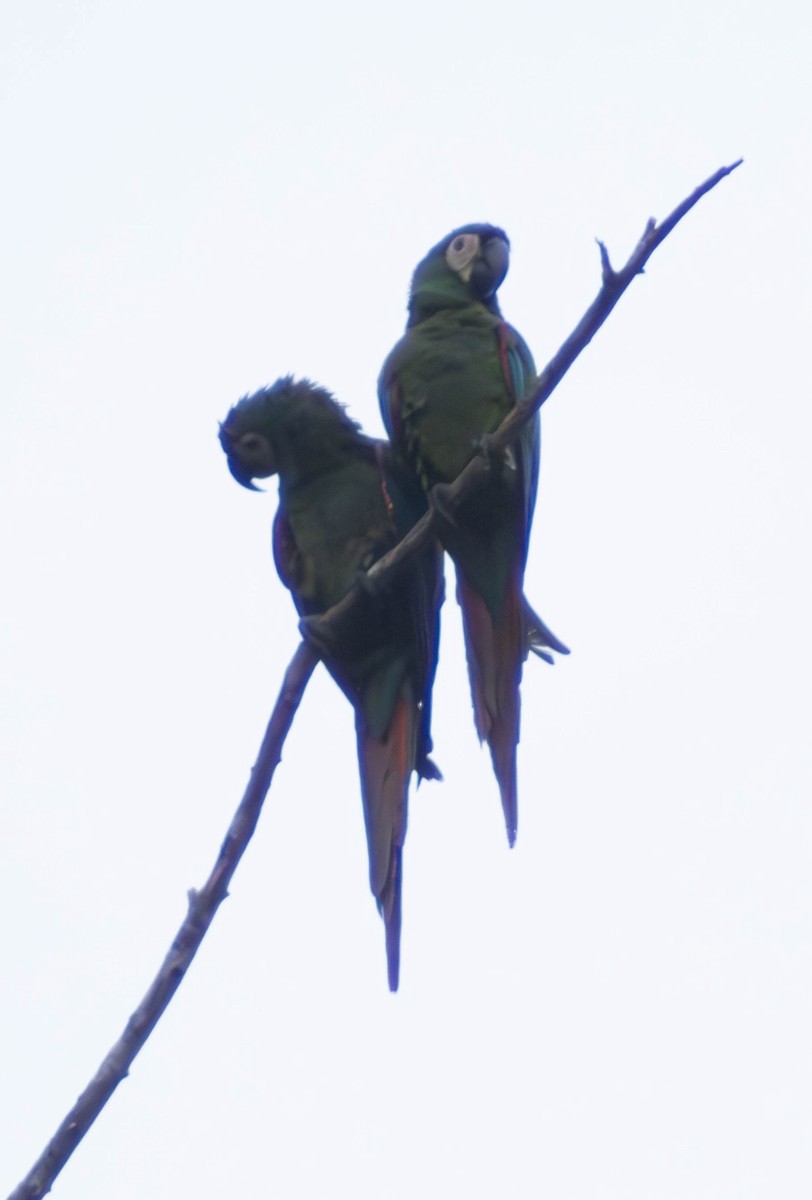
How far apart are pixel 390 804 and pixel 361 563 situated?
2.23 feet

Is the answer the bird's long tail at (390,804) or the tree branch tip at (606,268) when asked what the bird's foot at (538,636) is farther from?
the tree branch tip at (606,268)

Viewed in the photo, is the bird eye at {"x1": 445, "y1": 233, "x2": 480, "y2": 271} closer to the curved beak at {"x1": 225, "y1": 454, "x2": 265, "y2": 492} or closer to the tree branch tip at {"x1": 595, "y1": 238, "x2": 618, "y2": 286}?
the curved beak at {"x1": 225, "y1": 454, "x2": 265, "y2": 492}

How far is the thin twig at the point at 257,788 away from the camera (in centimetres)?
186

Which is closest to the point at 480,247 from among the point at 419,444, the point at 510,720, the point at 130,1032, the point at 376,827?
the point at 419,444

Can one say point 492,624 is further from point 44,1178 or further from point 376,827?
point 44,1178

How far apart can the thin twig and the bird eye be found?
104cm

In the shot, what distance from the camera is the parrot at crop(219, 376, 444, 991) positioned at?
135 inches

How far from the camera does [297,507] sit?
152 inches

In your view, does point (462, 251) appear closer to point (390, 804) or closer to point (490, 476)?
point (490, 476)

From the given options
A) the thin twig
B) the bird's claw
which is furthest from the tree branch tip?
the bird's claw

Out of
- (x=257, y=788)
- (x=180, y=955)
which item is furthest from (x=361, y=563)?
(x=180, y=955)

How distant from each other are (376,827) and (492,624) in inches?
22.8

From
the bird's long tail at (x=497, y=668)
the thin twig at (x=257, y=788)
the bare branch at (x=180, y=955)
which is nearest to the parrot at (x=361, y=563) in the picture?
the bird's long tail at (x=497, y=668)

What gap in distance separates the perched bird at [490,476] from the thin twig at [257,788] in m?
0.34
